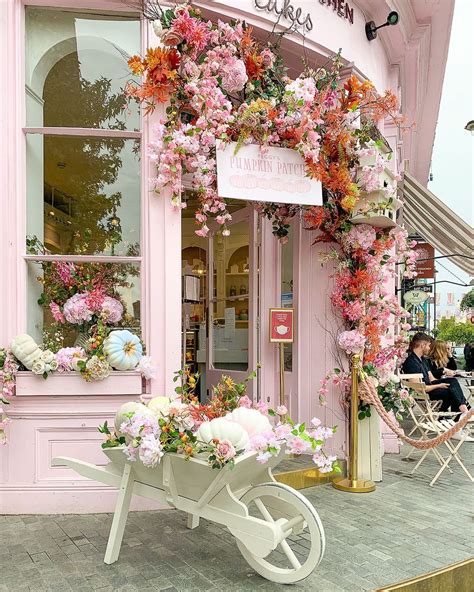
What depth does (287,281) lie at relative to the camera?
589cm

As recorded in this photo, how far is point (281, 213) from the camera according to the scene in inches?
209

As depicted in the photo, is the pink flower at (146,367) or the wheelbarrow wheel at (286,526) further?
the pink flower at (146,367)

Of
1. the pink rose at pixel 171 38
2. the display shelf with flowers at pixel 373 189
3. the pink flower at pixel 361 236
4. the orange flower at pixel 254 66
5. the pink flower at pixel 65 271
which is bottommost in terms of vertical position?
the pink flower at pixel 65 271

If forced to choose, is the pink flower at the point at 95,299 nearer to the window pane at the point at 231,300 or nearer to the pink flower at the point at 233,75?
the pink flower at the point at 233,75

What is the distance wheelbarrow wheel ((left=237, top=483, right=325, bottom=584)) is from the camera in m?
2.62

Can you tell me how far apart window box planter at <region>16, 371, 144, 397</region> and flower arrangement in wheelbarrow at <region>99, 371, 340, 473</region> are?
1006mm

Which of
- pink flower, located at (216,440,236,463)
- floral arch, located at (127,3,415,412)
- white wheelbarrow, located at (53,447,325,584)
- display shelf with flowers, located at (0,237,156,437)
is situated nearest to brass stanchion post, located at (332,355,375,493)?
floral arch, located at (127,3,415,412)

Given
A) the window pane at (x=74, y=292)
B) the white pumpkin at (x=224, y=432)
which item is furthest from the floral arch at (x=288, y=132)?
the white pumpkin at (x=224, y=432)

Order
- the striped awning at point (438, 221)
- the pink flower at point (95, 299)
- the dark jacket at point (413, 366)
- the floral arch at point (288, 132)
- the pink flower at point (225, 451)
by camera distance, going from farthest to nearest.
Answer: the striped awning at point (438, 221)
the dark jacket at point (413, 366)
the pink flower at point (95, 299)
the floral arch at point (288, 132)
the pink flower at point (225, 451)

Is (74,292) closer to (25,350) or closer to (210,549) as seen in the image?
(25,350)

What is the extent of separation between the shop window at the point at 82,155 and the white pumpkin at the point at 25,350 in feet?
0.83

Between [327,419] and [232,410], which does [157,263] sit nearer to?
[232,410]

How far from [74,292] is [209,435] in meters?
2.02

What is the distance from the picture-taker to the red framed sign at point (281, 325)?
528 cm
